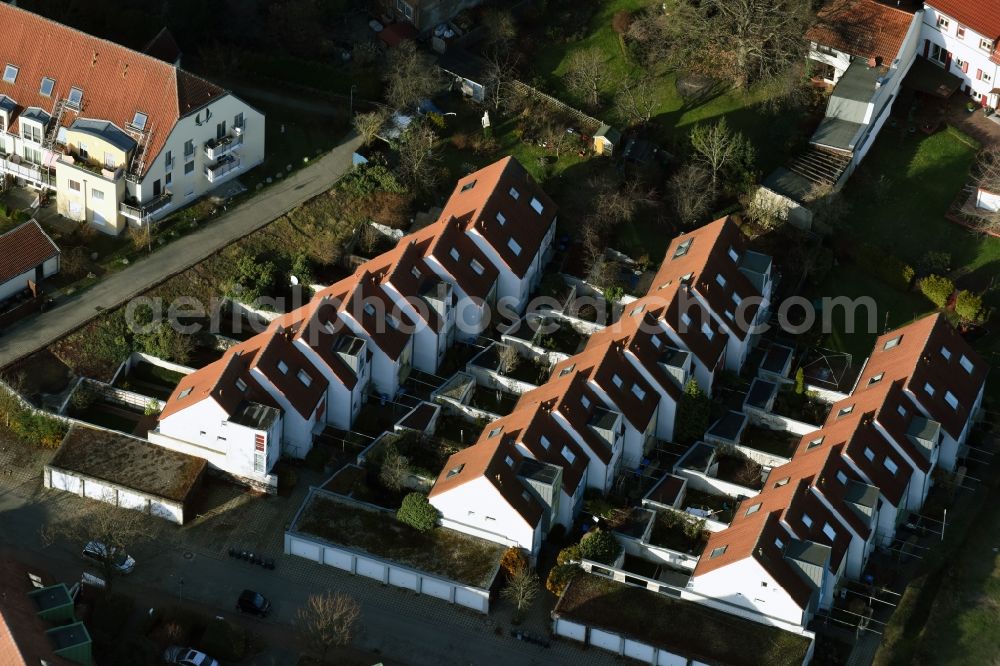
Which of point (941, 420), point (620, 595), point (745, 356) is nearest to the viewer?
point (620, 595)

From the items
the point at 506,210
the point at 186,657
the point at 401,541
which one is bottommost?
the point at 186,657

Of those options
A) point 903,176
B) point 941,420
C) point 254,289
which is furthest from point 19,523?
point 903,176

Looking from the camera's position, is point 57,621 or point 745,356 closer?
point 57,621

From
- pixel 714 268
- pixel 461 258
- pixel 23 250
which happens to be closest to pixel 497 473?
pixel 461 258

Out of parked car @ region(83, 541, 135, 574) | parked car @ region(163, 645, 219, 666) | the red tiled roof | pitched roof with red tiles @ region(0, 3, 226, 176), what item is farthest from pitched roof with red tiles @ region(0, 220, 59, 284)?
the red tiled roof

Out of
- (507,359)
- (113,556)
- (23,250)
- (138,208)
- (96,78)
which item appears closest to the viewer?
(113,556)

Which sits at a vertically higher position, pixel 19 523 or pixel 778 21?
pixel 778 21

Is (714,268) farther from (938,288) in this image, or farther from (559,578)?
(559,578)

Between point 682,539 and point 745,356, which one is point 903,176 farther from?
point 682,539

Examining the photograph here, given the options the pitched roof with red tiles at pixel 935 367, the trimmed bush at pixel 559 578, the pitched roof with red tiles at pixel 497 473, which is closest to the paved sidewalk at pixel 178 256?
the pitched roof with red tiles at pixel 497 473
